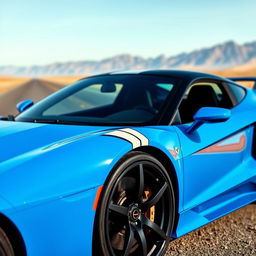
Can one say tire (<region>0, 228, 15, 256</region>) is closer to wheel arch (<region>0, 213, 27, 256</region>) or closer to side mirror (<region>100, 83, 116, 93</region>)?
wheel arch (<region>0, 213, 27, 256</region>)

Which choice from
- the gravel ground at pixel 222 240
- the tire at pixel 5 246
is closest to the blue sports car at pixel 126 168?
the tire at pixel 5 246

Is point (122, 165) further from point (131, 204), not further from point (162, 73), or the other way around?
point (162, 73)

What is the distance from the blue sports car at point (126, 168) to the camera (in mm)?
2051

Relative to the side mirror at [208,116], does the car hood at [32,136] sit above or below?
above

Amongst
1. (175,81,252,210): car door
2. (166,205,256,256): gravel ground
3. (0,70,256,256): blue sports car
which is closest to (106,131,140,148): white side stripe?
(0,70,256,256): blue sports car

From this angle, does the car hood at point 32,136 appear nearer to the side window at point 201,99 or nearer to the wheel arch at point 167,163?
the wheel arch at point 167,163

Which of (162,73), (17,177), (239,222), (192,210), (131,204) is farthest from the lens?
(162,73)

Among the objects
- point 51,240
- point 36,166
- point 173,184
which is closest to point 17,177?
point 36,166

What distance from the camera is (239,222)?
149 inches

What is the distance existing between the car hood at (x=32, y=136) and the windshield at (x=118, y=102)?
42cm

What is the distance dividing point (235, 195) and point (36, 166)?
220 centimetres

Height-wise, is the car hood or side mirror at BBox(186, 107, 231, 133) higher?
the car hood

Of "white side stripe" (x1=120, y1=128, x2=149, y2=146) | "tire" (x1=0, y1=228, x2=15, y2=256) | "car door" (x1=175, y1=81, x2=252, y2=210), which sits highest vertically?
"white side stripe" (x1=120, y1=128, x2=149, y2=146)

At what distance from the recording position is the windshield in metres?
3.50
